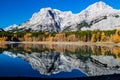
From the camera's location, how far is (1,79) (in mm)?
35969

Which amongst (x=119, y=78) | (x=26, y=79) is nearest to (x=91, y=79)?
(x=119, y=78)

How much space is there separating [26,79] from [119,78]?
12680mm

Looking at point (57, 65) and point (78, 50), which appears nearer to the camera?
Answer: point (57, 65)

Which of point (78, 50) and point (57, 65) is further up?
point (78, 50)

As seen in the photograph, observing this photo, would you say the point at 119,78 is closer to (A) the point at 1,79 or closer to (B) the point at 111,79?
(B) the point at 111,79

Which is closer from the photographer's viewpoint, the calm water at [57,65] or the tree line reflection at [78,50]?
the calm water at [57,65]

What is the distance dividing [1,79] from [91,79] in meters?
12.1

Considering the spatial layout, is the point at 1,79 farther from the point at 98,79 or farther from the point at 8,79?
the point at 98,79

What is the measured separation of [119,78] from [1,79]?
1592cm

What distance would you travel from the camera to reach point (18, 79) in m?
36.3

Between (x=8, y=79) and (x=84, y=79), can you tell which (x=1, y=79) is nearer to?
(x=8, y=79)

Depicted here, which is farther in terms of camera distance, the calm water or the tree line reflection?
the tree line reflection

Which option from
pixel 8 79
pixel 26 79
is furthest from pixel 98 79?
pixel 8 79

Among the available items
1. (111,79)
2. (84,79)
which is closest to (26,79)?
(84,79)
